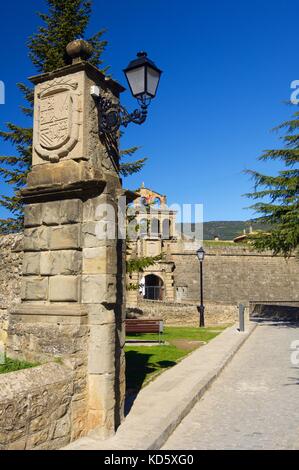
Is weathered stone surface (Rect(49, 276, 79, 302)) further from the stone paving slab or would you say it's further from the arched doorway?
the arched doorway

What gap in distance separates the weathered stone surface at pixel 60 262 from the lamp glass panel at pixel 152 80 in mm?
2383

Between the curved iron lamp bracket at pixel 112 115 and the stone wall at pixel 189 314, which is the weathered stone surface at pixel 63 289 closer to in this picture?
the curved iron lamp bracket at pixel 112 115

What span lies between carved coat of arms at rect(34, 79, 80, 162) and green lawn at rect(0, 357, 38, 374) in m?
2.68

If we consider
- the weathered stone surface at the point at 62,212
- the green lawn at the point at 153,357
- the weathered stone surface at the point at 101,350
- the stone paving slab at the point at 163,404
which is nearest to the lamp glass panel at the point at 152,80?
the weathered stone surface at the point at 62,212

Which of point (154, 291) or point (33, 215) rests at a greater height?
point (33, 215)

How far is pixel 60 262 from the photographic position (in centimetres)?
560

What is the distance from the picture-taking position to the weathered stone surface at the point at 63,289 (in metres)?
5.46

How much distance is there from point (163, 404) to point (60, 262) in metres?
3.01

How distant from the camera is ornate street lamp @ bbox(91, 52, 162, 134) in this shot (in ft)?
18.8

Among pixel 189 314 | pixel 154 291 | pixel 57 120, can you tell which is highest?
pixel 57 120

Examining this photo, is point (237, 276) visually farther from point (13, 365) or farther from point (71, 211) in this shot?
point (13, 365)

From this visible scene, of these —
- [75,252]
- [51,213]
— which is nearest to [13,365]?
[75,252]

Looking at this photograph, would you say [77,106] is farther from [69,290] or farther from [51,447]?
[51,447]

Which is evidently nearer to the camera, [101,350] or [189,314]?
[101,350]
